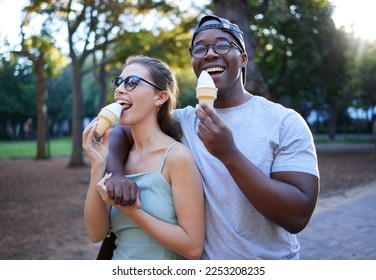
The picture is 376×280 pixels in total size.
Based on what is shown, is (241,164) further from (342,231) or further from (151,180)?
(342,231)

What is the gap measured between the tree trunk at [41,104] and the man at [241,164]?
19.1 m

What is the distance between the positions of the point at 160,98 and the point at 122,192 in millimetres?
731

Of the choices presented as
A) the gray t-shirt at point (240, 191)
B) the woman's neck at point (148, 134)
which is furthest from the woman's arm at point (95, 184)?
the gray t-shirt at point (240, 191)

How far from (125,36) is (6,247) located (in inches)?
475

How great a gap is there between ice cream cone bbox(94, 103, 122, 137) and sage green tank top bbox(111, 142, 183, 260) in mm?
346

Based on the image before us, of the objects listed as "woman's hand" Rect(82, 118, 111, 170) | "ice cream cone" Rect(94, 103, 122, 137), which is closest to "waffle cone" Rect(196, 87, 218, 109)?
"ice cream cone" Rect(94, 103, 122, 137)

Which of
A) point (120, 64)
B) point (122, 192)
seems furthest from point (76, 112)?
point (122, 192)

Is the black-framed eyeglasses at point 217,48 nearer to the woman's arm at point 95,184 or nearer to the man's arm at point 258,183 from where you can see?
the man's arm at point 258,183

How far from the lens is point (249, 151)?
219cm

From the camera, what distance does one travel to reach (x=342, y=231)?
690cm

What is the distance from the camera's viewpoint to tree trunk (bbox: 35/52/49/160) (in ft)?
67.7

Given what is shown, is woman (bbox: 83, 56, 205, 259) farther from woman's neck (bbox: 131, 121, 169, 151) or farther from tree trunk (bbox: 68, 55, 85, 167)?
tree trunk (bbox: 68, 55, 85, 167)
